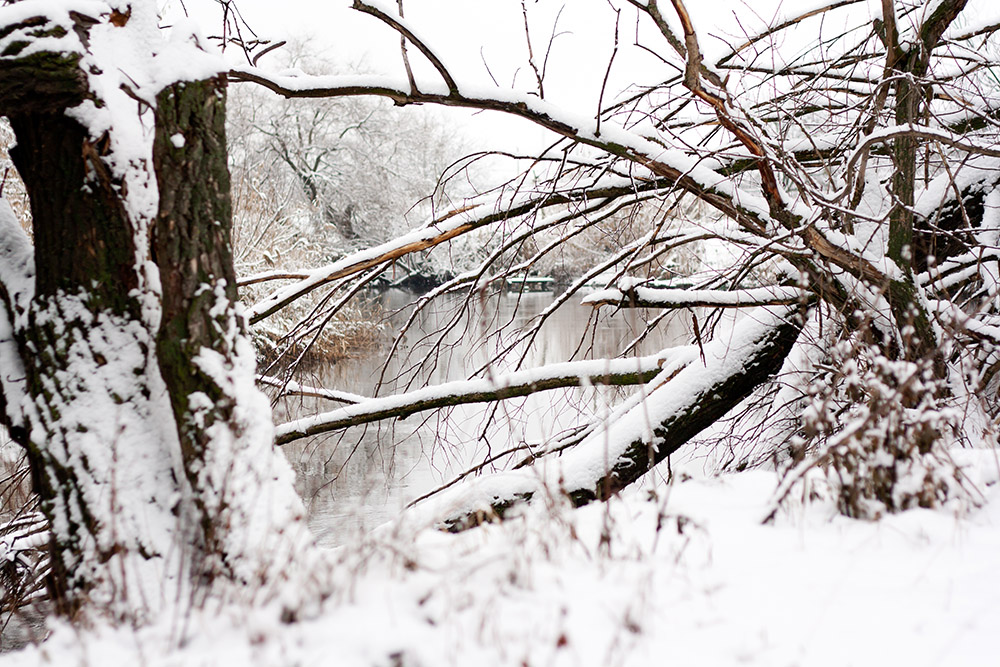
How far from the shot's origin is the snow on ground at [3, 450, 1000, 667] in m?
1.38

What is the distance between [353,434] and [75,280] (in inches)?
360

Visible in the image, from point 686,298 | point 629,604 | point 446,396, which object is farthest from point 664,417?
point 629,604

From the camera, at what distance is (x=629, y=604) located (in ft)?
4.77

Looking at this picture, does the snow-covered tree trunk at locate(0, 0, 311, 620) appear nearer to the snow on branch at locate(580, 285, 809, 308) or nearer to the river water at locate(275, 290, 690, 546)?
the snow on branch at locate(580, 285, 809, 308)

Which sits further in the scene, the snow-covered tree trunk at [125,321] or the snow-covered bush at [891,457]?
the snow-covered bush at [891,457]

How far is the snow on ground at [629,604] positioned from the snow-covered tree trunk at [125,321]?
0.35 metres

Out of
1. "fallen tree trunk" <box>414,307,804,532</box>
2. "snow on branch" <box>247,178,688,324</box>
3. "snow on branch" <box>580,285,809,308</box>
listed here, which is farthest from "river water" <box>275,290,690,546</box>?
"fallen tree trunk" <box>414,307,804,532</box>

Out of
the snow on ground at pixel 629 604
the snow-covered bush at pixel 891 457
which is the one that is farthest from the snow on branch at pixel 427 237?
the snow on ground at pixel 629 604

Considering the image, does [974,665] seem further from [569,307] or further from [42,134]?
[569,307]

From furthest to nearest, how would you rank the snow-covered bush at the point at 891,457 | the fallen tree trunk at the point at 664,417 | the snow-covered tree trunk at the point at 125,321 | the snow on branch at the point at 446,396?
the snow on branch at the point at 446,396, the fallen tree trunk at the point at 664,417, the snow-covered bush at the point at 891,457, the snow-covered tree trunk at the point at 125,321

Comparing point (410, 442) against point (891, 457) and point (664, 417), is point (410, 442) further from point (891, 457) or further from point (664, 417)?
point (891, 457)

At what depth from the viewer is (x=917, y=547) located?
183 centimetres

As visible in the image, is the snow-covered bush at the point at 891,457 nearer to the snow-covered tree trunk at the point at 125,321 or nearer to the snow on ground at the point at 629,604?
the snow on ground at the point at 629,604

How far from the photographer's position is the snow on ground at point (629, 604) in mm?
1382
